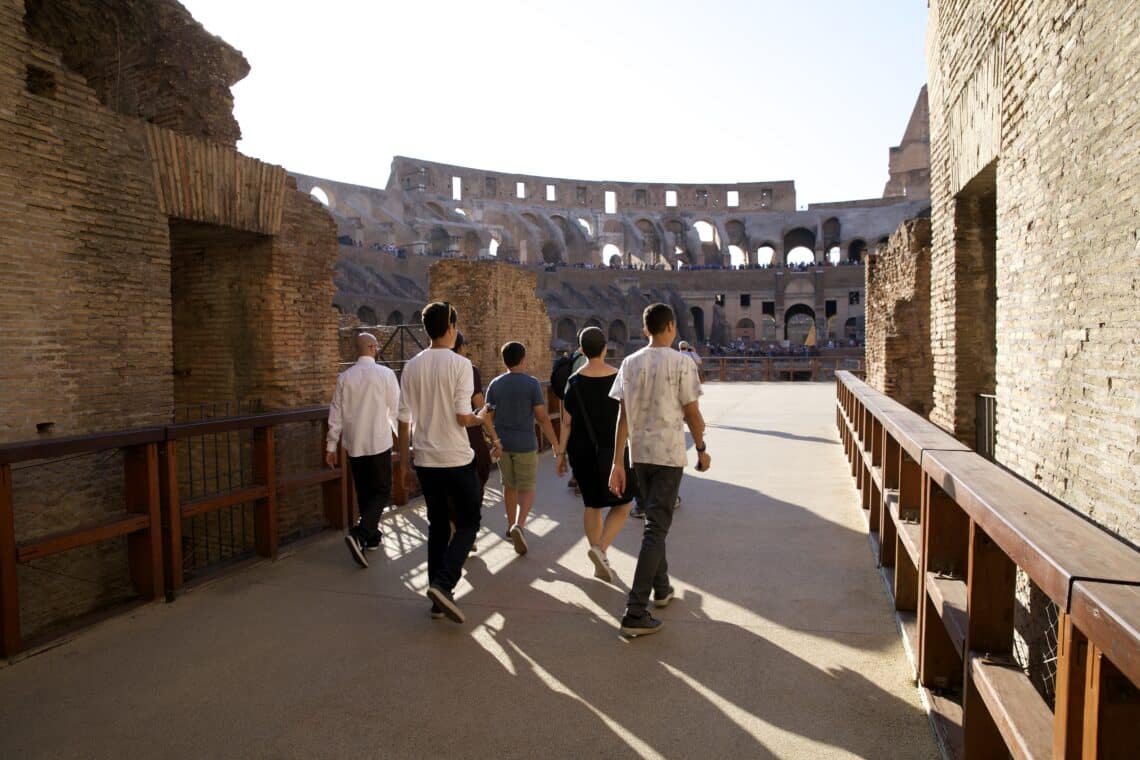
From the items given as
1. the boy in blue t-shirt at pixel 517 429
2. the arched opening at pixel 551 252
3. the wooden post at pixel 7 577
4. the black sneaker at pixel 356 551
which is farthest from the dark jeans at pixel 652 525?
the arched opening at pixel 551 252

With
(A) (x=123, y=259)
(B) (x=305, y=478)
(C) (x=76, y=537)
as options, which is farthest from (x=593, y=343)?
(A) (x=123, y=259)

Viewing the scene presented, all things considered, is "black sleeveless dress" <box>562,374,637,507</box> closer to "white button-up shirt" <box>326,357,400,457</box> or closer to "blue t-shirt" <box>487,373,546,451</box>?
"blue t-shirt" <box>487,373,546,451</box>

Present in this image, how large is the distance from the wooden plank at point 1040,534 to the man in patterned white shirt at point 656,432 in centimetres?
154

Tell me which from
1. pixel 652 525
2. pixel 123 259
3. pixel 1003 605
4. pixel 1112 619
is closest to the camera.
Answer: pixel 1112 619

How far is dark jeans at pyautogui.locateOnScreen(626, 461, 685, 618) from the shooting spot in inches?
145

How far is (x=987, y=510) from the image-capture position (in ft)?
6.45

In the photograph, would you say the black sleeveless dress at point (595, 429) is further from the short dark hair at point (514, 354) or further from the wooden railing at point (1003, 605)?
the wooden railing at point (1003, 605)

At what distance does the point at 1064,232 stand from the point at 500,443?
355cm

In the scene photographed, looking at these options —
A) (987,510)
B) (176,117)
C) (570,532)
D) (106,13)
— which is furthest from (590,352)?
(106,13)

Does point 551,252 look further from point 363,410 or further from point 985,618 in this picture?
point 985,618

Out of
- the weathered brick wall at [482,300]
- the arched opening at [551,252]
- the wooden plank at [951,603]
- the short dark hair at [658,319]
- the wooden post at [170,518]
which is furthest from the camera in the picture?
the arched opening at [551,252]

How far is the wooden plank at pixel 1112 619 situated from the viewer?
1188 mm

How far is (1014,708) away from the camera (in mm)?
Result: 1812

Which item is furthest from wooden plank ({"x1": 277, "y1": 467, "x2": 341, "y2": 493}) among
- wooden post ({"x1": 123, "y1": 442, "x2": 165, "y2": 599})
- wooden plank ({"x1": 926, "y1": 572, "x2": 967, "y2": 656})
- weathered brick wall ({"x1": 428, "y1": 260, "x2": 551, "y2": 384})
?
weathered brick wall ({"x1": 428, "y1": 260, "x2": 551, "y2": 384})
